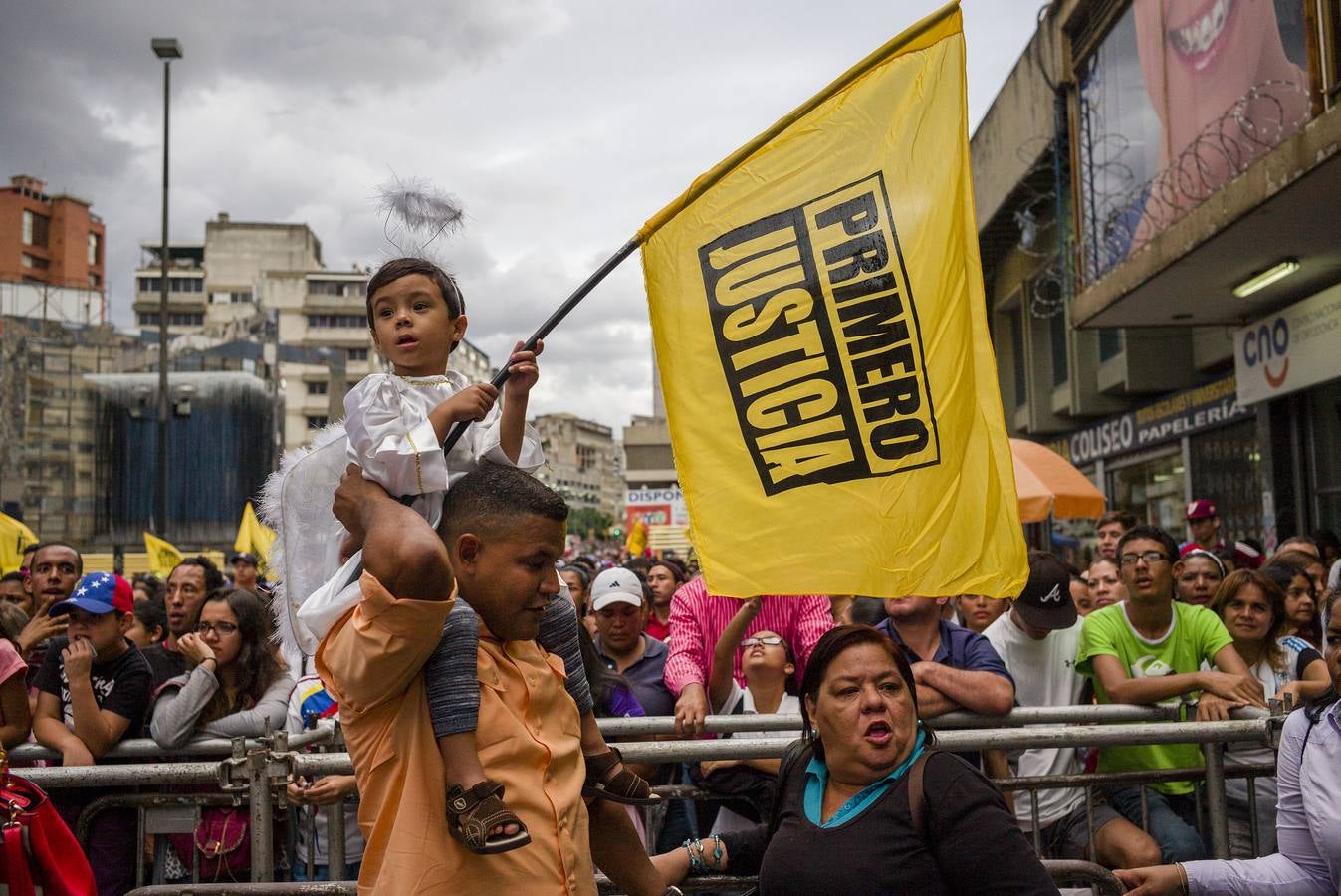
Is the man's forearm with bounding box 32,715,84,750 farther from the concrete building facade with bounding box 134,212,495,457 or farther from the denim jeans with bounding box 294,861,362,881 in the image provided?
the concrete building facade with bounding box 134,212,495,457

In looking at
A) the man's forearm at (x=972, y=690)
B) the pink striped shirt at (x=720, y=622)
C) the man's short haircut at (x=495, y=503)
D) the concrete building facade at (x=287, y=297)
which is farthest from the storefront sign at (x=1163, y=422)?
the concrete building facade at (x=287, y=297)

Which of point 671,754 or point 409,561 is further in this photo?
point 671,754

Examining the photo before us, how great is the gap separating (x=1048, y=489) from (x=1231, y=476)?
613cm

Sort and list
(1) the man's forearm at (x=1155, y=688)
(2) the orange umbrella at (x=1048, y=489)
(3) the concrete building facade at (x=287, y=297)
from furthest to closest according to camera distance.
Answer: (3) the concrete building facade at (x=287, y=297), (2) the orange umbrella at (x=1048, y=489), (1) the man's forearm at (x=1155, y=688)

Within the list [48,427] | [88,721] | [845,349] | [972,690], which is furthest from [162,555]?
[48,427]

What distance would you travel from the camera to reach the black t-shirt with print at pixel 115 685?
5.07 meters

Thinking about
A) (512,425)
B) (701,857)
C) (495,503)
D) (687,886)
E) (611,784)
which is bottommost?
(687,886)

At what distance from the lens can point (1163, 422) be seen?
18.4 metres

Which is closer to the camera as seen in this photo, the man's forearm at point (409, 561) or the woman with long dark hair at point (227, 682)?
the man's forearm at point (409, 561)

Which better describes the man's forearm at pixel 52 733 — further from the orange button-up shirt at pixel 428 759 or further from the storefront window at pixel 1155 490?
the storefront window at pixel 1155 490

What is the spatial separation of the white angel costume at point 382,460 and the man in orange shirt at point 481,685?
0.06m

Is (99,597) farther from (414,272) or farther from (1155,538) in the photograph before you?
(1155,538)

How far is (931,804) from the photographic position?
2.87m

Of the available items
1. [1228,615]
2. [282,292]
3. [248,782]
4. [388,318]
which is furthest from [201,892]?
[282,292]
